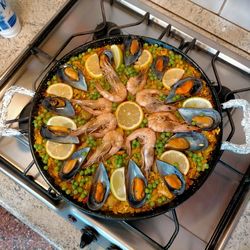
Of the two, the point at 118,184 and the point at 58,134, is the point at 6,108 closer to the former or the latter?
the point at 58,134

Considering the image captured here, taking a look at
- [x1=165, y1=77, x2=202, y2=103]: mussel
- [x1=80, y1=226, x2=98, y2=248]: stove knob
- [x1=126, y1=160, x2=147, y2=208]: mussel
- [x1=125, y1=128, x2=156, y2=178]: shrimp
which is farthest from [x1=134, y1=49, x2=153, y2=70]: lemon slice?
[x1=80, y1=226, x2=98, y2=248]: stove knob

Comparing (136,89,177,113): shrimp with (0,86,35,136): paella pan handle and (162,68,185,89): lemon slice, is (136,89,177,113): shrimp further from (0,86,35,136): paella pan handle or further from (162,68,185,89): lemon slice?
(0,86,35,136): paella pan handle

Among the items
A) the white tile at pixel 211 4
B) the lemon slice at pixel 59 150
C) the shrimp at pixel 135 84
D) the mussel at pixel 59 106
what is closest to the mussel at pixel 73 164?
the lemon slice at pixel 59 150

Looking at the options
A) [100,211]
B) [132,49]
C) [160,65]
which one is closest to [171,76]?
[160,65]

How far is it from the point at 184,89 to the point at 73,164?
0.41m

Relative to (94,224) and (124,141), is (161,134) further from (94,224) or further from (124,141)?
(94,224)

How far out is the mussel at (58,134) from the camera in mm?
1121

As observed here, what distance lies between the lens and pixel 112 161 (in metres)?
1.15

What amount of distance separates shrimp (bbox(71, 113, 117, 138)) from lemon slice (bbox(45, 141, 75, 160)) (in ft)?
0.20

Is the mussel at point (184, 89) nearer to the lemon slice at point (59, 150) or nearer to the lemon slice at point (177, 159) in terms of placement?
the lemon slice at point (177, 159)

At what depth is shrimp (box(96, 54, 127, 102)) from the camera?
121cm

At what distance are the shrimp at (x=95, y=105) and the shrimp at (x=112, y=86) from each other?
2cm

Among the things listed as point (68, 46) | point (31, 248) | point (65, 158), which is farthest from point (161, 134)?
point (31, 248)

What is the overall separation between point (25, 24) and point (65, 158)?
61 centimetres
